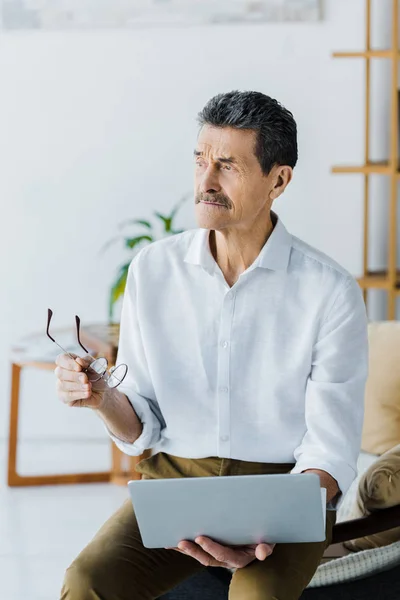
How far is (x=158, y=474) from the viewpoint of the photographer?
2.01m

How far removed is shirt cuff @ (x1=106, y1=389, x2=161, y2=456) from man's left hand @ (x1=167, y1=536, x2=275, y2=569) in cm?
28

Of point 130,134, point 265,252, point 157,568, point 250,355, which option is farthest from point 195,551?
point 130,134

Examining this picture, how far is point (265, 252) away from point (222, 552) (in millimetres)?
601

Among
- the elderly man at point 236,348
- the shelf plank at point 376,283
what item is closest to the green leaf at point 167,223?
→ the shelf plank at point 376,283

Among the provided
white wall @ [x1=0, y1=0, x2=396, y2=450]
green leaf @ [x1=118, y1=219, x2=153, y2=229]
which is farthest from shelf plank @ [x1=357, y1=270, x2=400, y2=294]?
green leaf @ [x1=118, y1=219, x2=153, y2=229]

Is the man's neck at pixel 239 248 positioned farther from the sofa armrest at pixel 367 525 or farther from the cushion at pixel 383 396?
the cushion at pixel 383 396

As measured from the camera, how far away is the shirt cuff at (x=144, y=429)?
6.48ft

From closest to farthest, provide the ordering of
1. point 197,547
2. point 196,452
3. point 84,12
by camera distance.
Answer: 1. point 197,547
2. point 196,452
3. point 84,12

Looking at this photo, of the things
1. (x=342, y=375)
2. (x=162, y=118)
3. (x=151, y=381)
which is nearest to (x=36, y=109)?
(x=162, y=118)

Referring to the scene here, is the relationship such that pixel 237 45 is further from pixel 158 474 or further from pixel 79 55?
pixel 158 474

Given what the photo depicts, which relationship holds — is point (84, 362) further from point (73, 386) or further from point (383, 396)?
point (383, 396)

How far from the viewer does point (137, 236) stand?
3588 millimetres

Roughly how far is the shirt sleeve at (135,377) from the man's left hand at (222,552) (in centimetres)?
32

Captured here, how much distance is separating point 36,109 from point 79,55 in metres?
0.27
